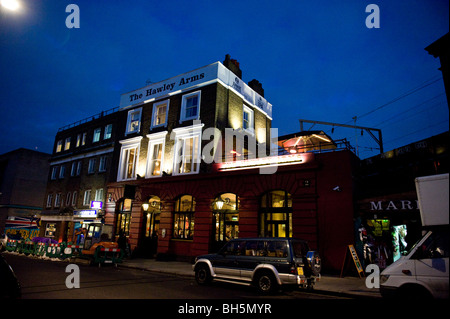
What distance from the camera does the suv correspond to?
30.2 feet

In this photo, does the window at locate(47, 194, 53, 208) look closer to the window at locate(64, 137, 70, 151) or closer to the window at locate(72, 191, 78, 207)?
the window at locate(72, 191, 78, 207)

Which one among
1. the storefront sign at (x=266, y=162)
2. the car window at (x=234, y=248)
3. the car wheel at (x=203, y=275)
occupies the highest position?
the storefront sign at (x=266, y=162)

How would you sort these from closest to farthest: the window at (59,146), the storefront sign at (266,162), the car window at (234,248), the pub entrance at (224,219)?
the car window at (234,248) < the storefront sign at (266,162) < the pub entrance at (224,219) < the window at (59,146)

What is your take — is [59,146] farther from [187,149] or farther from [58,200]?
[187,149]

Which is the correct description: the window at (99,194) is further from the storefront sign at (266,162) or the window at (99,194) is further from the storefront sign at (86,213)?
the storefront sign at (266,162)

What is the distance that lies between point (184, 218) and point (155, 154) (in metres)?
6.29

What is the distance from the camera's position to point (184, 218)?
799 inches

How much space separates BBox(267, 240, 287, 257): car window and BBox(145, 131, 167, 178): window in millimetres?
14350

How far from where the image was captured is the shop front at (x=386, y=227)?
12938mm

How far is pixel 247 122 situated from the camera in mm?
24062

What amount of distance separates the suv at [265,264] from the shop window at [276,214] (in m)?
6.16

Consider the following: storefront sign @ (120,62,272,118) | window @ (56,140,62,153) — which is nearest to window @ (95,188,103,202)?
storefront sign @ (120,62,272,118)

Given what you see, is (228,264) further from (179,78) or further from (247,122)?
(179,78)

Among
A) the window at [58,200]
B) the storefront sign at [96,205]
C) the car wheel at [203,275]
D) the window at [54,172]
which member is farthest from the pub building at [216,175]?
the window at [54,172]
